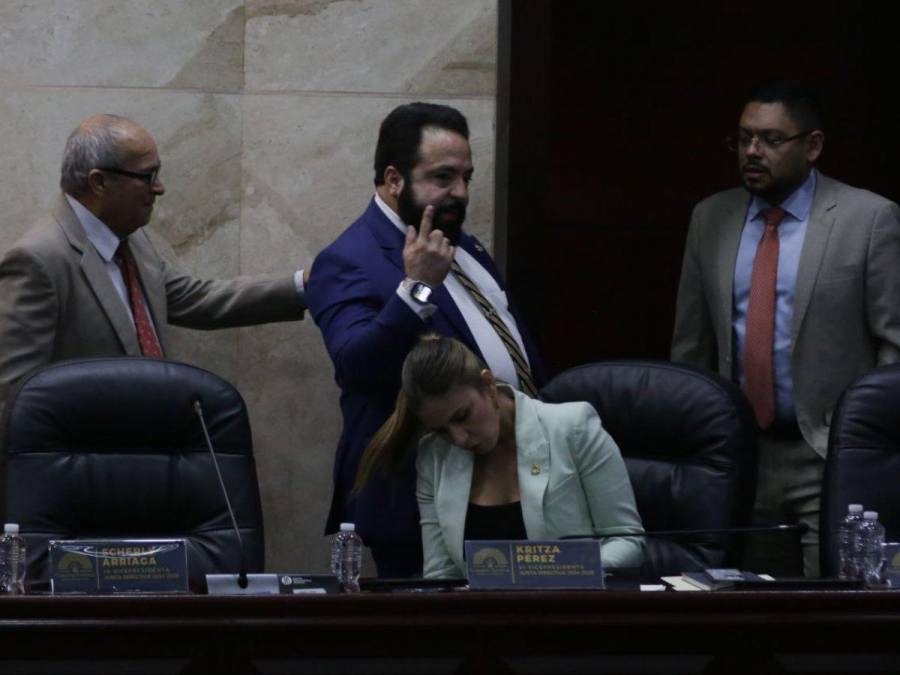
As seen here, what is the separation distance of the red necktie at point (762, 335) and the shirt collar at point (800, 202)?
0.08 metres

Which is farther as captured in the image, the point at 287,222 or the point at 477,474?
the point at 287,222

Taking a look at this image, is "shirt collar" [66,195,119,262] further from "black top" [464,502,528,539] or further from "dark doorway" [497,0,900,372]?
"dark doorway" [497,0,900,372]

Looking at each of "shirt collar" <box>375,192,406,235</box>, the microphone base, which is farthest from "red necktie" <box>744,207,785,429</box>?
the microphone base

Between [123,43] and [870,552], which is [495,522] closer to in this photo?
[870,552]

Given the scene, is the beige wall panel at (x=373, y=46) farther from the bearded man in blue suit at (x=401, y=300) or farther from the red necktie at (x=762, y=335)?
the red necktie at (x=762, y=335)

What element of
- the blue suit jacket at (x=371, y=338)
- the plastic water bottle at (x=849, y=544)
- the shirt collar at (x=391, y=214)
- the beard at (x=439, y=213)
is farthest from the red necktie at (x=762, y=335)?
the plastic water bottle at (x=849, y=544)

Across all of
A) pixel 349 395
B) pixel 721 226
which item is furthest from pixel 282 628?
pixel 721 226

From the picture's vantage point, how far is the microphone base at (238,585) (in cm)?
333

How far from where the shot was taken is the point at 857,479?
4.04m

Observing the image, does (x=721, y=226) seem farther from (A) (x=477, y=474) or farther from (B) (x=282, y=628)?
(B) (x=282, y=628)

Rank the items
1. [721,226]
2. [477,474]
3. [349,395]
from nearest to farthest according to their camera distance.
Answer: [477,474] < [349,395] < [721,226]

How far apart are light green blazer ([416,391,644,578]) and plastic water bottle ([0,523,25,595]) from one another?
86cm

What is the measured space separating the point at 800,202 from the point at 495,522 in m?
1.29

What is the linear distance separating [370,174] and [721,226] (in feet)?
3.01
